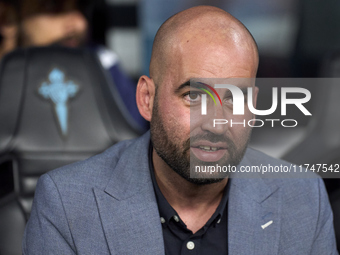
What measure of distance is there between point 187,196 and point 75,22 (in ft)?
4.81

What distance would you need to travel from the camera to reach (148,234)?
111 cm

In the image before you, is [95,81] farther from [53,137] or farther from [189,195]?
[189,195]

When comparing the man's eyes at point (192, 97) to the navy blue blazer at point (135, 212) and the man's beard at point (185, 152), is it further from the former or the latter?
the navy blue blazer at point (135, 212)

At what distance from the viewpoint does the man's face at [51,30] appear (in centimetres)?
225

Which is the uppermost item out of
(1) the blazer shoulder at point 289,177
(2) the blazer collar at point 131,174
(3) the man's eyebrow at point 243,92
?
(3) the man's eyebrow at point 243,92

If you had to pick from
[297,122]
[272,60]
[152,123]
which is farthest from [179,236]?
[272,60]

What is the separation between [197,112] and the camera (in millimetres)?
1054

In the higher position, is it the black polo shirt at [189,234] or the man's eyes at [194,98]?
the man's eyes at [194,98]

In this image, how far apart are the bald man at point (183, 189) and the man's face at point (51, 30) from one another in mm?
1171

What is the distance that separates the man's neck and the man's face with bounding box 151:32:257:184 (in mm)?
77

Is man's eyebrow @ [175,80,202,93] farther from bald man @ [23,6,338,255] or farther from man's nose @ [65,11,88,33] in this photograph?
man's nose @ [65,11,88,33]

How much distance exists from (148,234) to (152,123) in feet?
0.90

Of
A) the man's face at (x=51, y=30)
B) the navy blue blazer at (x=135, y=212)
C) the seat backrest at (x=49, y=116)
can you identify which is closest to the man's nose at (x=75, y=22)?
the man's face at (x=51, y=30)

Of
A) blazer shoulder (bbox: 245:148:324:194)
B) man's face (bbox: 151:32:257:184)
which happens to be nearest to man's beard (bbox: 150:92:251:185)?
man's face (bbox: 151:32:257:184)
